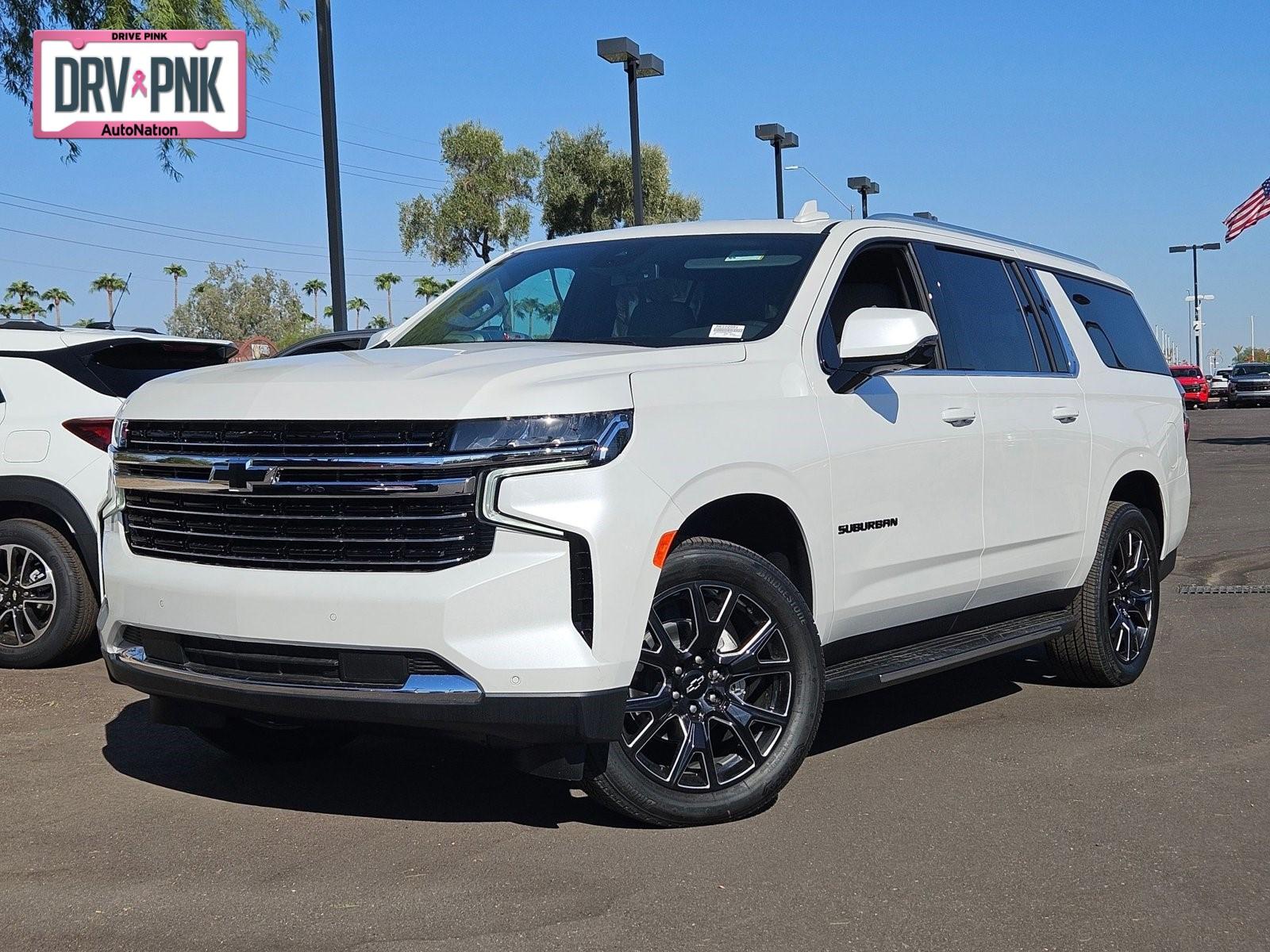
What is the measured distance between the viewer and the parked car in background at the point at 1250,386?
171 feet

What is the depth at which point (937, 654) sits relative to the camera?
5.64 metres

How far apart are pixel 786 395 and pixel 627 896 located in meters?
1.75

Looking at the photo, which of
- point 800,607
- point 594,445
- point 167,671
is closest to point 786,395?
point 800,607

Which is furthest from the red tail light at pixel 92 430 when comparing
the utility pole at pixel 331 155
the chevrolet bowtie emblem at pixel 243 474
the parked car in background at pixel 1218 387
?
the parked car in background at pixel 1218 387

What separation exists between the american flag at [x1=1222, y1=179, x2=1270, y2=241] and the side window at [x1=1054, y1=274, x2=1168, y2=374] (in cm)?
3837

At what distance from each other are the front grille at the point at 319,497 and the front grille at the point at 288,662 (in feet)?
0.75

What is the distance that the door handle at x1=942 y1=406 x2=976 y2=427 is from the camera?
18.7ft

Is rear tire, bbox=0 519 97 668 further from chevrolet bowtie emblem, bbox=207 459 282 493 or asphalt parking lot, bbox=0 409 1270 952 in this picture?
chevrolet bowtie emblem, bbox=207 459 282 493

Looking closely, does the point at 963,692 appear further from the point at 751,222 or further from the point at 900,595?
the point at 751,222

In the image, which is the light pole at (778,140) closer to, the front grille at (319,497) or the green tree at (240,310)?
the front grille at (319,497)

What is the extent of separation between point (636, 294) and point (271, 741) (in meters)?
2.09

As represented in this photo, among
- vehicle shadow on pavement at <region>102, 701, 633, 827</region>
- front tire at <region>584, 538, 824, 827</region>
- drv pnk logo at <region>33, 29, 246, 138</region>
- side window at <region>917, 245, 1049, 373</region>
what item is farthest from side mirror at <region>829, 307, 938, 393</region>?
drv pnk logo at <region>33, 29, 246, 138</region>

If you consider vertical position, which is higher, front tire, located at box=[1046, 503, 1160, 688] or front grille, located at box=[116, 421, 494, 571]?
front grille, located at box=[116, 421, 494, 571]

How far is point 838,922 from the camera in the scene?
3865 mm
